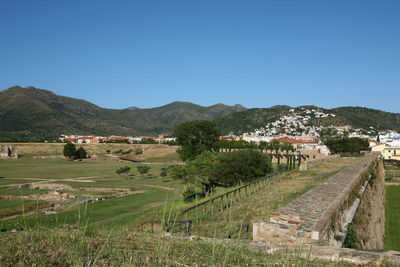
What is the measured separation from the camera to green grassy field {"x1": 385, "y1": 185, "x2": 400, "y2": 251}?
18359 millimetres

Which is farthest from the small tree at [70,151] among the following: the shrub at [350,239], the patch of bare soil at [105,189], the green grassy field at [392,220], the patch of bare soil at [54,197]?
the shrub at [350,239]

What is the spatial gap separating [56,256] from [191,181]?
3037 centimetres

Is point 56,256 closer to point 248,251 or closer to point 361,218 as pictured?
point 248,251

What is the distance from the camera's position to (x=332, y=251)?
4598 mm

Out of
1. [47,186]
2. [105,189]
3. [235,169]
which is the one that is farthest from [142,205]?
[47,186]

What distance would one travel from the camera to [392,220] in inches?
938

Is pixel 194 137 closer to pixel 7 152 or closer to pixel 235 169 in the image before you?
pixel 235 169

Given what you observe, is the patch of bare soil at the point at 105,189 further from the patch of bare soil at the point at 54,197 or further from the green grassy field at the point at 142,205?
the patch of bare soil at the point at 54,197

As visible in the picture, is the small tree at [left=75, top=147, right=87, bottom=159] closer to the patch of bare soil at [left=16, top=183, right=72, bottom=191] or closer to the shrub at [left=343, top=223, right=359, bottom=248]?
the patch of bare soil at [left=16, top=183, right=72, bottom=191]

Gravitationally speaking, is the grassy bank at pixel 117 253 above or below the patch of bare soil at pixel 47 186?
above

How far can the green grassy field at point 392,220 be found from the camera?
18359 mm

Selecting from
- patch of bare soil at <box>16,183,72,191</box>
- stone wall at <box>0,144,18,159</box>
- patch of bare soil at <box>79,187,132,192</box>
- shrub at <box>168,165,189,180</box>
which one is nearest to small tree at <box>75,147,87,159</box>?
stone wall at <box>0,144,18,159</box>

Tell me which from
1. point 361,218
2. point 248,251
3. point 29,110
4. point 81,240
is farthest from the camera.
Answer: point 29,110

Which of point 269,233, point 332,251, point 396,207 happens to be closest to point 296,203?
point 269,233
